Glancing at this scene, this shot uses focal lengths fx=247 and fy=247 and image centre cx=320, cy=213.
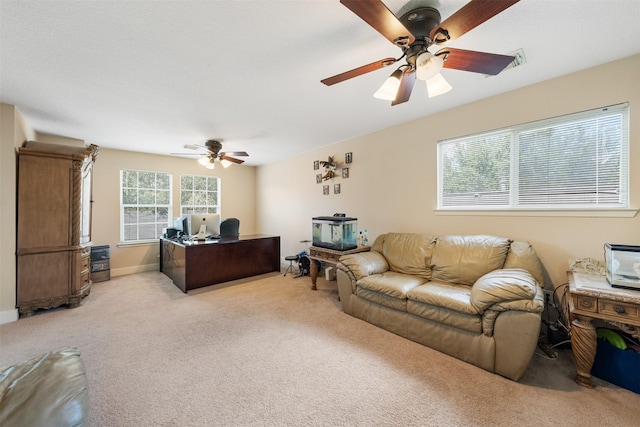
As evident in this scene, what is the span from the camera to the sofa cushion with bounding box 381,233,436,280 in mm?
2895

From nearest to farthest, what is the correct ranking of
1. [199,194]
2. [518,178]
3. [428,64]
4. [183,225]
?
[428,64] → [518,178] → [183,225] → [199,194]

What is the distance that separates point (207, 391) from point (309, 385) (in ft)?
2.37

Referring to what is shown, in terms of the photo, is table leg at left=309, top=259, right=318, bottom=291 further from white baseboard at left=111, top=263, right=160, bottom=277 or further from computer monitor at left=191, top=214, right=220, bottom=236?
white baseboard at left=111, top=263, right=160, bottom=277

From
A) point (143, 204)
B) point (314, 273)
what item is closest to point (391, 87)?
point (314, 273)

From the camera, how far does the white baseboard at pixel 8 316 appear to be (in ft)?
9.21

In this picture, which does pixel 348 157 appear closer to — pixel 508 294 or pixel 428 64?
pixel 428 64

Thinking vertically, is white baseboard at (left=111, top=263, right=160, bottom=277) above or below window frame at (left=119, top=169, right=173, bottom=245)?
below

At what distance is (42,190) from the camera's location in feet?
10.0

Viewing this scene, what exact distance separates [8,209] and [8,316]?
4.02 ft

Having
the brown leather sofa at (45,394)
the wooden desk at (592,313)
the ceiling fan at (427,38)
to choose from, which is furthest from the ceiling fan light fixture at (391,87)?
the brown leather sofa at (45,394)

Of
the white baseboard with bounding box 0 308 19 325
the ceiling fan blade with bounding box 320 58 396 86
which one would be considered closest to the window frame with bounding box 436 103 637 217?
the ceiling fan blade with bounding box 320 58 396 86

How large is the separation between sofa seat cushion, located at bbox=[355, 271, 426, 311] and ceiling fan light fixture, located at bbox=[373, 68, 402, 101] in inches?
69.9

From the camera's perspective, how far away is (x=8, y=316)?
283 cm

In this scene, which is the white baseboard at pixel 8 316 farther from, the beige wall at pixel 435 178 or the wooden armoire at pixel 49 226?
the beige wall at pixel 435 178
